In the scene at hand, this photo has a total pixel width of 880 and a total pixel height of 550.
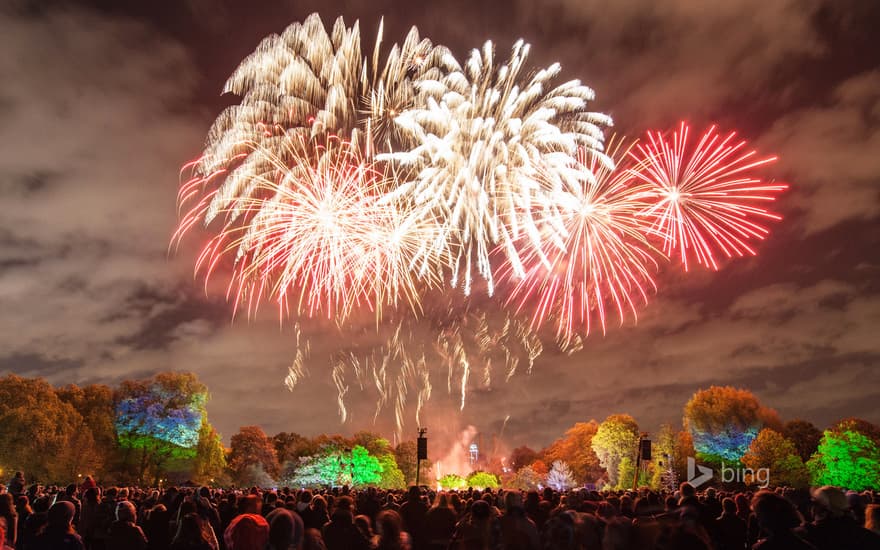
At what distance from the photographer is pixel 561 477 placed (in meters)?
108

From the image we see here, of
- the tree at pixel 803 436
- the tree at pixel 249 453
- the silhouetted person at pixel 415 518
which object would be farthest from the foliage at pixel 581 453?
the silhouetted person at pixel 415 518

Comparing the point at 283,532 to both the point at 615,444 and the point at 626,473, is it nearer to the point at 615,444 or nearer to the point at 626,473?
the point at 626,473

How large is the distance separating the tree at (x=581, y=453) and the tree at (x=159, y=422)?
65654mm

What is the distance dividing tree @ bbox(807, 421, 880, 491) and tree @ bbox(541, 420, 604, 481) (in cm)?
4499

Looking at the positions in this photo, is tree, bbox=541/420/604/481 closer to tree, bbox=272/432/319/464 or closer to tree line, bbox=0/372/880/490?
tree line, bbox=0/372/880/490

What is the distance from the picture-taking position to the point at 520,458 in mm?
189000

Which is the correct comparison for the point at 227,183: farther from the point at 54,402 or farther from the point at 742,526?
the point at 54,402

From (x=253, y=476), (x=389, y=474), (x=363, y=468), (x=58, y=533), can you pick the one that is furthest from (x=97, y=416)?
(x=58, y=533)

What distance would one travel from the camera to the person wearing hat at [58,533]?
22.9 ft

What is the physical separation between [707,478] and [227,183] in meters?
75.9

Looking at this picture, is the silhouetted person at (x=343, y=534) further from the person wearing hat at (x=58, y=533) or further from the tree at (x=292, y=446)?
the tree at (x=292, y=446)

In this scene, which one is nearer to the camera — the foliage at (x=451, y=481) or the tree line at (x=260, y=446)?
the tree line at (x=260, y=446)

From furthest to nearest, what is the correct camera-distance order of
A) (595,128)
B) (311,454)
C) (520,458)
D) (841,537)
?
(520,458)
(311,454)
(595,128)
(841,537)

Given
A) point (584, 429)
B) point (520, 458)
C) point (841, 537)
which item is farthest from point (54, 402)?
point (520, 458)
